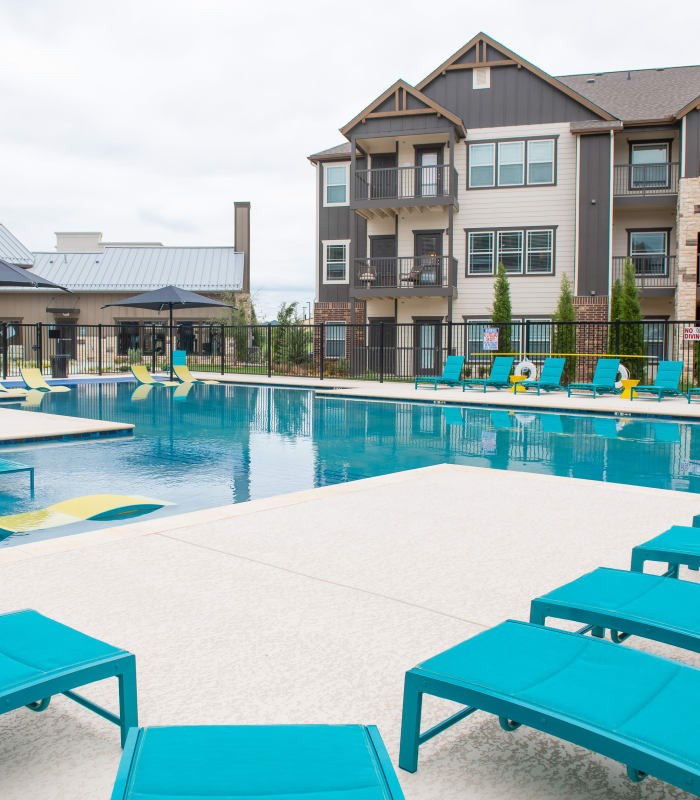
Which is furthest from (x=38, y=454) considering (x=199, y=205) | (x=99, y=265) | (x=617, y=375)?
(x=199, y=205)

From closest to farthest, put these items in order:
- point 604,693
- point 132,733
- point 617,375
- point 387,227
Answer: point 132,733 < point 604,693 < point 617,375 < point 387,227

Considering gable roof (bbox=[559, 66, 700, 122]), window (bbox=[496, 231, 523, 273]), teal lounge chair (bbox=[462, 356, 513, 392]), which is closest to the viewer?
teal lounge chair (bbox=[462, 356, 513, 392])

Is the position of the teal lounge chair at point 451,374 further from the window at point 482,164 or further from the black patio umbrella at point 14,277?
the black patio umbrella at point 14,277

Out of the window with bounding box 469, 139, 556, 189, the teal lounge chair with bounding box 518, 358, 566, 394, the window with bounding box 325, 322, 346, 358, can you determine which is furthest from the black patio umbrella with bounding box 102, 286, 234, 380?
the window with bounding box 469, 139, 556, 189

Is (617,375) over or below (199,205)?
below

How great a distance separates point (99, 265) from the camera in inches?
1679

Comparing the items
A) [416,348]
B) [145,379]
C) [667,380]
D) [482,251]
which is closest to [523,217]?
[482,251]

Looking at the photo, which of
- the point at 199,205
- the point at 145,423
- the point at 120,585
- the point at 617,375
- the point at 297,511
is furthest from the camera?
the point at 199,205

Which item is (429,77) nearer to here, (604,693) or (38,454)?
(38,454)

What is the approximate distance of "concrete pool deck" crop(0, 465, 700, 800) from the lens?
243cm

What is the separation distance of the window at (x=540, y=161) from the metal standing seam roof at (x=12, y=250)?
2150 centimetres

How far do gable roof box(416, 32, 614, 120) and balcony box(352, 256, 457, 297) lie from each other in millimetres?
6577

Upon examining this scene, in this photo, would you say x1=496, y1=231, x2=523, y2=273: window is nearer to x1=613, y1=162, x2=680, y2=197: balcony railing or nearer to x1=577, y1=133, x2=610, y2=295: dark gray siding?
x1=577, y1=133, x2=610, y2=295: dark gray siding

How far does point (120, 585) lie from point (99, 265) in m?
41.6
